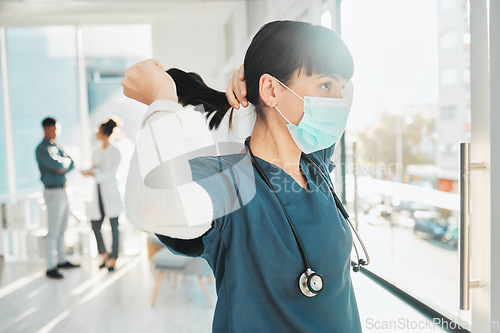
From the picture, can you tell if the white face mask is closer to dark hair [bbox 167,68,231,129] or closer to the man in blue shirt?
dark hair [bbox 167,68,231,129]

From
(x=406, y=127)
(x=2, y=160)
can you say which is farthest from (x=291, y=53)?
(x=2, y=160)

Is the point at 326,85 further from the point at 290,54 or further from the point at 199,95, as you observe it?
the point at 199,95

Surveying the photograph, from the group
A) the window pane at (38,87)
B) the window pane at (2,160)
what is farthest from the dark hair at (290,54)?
the window pane at (2,160)

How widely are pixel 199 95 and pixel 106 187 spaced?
3085mm

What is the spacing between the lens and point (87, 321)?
268 cm

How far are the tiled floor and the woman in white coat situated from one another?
1.22 ft

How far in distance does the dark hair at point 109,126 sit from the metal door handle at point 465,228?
3.09m

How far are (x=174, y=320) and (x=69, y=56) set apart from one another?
3332 millimetres

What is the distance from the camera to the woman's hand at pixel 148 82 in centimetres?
54

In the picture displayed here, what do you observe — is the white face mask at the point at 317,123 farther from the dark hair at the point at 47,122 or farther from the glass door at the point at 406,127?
the dark hair at the point at 47,122

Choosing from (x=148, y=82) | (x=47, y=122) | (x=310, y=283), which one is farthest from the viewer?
(x=47, y=122)

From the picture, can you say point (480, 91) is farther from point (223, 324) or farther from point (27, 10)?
point (27, 10)

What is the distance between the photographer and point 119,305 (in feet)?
9.66

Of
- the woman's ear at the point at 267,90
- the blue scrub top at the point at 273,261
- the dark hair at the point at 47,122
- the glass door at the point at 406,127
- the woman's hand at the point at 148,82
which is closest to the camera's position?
the woman's hand at the point at 148,82
